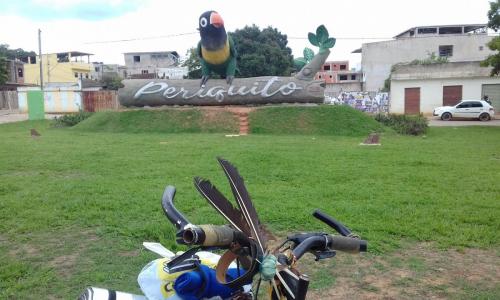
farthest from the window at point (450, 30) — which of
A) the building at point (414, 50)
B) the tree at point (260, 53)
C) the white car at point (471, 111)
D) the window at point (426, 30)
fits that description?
the white car at point (471, 111)

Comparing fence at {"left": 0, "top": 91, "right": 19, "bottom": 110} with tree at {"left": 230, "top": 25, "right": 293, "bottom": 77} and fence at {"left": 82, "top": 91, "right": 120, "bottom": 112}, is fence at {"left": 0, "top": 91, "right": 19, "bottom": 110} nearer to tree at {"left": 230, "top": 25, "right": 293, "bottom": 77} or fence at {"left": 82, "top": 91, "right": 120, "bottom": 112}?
fence at {"left": 82, "top": 91, "right": 120, "bottom": 112}

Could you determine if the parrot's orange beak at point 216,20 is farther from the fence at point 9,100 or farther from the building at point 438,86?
the fence at point 9,100

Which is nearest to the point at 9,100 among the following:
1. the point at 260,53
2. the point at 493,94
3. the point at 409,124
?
the point at 260,53

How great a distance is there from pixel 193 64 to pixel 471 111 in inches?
879

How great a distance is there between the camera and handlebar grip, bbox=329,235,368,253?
1.52m

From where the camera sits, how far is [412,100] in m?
30.3

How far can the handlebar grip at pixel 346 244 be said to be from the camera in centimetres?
152

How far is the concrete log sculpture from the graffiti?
13.6 meters

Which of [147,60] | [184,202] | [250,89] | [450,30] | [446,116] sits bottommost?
[184,202]

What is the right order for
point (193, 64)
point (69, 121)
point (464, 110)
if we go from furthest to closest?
point (193, 64) < point (464, 110) < point (69, 121)

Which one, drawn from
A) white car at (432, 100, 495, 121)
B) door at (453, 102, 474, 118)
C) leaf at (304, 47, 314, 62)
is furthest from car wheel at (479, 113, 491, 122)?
leaf at (304, 47, 314, 62)

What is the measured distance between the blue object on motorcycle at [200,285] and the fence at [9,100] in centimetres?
4051

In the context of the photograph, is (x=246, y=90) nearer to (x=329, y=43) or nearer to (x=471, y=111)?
(x=329, y=43)

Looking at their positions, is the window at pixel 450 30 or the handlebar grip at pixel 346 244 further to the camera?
the window at pixel 450 30
